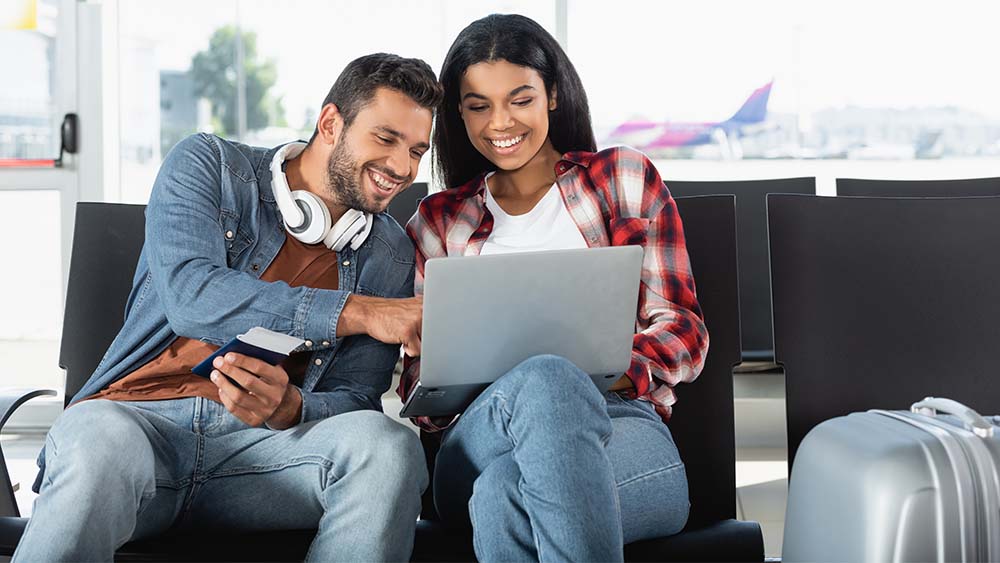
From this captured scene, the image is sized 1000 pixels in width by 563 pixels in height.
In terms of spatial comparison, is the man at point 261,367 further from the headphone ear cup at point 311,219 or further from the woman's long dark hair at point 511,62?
the woman's long dark hair at point 511,62

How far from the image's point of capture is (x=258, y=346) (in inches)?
53.3

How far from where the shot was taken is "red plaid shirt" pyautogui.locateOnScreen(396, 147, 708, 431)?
1640 mm

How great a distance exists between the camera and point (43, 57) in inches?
151

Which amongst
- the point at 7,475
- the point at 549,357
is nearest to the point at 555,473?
the point at 549,357

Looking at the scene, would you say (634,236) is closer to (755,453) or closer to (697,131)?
(755,453)

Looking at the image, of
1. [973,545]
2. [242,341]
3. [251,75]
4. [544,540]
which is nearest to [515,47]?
[242,341]

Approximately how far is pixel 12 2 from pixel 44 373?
145 cm

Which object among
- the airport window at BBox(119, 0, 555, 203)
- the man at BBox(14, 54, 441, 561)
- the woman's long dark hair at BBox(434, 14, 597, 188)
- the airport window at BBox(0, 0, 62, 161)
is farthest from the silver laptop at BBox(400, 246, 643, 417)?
the airport window at BBox(0, 0, 62, 161)

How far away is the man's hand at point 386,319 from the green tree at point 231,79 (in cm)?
307

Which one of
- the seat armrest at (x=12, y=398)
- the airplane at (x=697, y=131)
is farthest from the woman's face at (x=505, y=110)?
the airplane at (x=697, y=131)

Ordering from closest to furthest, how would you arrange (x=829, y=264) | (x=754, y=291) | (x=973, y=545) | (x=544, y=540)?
(x=973, y=545) → (x=544, y=540) → (x=829, y=264) → (x=754, y=291)

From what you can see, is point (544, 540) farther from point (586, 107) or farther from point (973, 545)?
point (586, 107)

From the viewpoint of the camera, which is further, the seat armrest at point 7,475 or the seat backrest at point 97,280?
the seat backrest at point 97,280

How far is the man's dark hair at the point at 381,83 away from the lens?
178 cm
